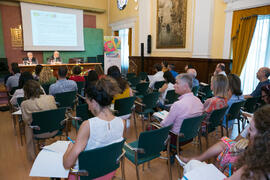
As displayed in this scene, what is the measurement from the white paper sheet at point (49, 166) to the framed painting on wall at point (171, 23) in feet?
21.6

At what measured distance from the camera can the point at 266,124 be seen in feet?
3.25

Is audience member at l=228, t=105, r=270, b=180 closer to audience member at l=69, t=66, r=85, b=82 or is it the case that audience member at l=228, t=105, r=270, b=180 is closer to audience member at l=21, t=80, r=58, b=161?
audience member at l=21, t=80, r=58, b=161

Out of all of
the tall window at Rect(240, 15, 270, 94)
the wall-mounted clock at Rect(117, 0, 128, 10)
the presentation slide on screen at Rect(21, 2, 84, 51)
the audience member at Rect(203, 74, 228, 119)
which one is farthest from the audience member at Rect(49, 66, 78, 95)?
the wall-mounted clock at Rect(117, 0, 128, 10)

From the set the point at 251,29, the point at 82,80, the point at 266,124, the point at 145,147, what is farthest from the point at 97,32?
the point at 266,124

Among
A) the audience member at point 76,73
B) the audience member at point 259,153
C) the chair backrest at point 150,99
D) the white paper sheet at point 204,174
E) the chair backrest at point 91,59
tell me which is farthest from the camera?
the chair backrest at point 91,59

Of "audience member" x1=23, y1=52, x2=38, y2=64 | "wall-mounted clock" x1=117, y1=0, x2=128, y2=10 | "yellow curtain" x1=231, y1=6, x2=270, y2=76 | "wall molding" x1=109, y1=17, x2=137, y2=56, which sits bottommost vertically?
"audience member" x1=23, y1=52, x2=38, y2=64

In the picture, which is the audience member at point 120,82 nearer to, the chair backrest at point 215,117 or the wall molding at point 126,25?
the chair backrest at point 215,117

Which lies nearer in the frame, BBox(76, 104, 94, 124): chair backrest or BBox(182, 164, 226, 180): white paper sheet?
BBox(182, 164, 226, 180): white paper sheet

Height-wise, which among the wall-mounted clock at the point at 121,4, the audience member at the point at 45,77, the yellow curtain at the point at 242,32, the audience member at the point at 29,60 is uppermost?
the wall-mounted clock at the point at 121,4

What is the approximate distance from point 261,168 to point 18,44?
10361 mm

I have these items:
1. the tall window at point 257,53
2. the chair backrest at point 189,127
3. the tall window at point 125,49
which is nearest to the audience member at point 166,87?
the chair backrest at point 189,127

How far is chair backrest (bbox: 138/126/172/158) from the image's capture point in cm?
166

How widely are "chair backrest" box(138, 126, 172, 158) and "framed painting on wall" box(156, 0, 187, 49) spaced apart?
19.4ft

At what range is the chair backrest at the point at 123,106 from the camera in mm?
2865
